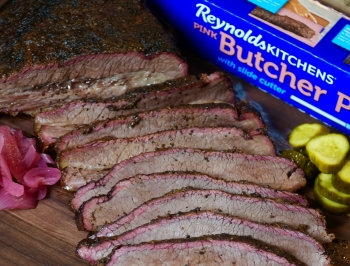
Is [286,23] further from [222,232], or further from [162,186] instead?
[222,232]

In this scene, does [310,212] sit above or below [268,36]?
below

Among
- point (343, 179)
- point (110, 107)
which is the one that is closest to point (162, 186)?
point (110, 107)

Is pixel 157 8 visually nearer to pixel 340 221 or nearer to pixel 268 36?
pixel 268 36

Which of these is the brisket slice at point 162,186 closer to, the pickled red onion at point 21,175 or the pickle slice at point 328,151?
the pickle slice at point 328,151

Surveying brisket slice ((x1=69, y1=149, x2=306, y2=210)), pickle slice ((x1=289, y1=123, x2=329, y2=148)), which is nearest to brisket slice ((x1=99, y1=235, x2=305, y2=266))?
brisket slice ((x1=69, y1=149, x2=306, y2=210))

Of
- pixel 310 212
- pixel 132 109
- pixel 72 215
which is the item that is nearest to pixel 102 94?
pixel 132 109

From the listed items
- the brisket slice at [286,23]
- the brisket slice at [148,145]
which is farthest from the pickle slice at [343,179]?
the brisket slice at [286,23]
